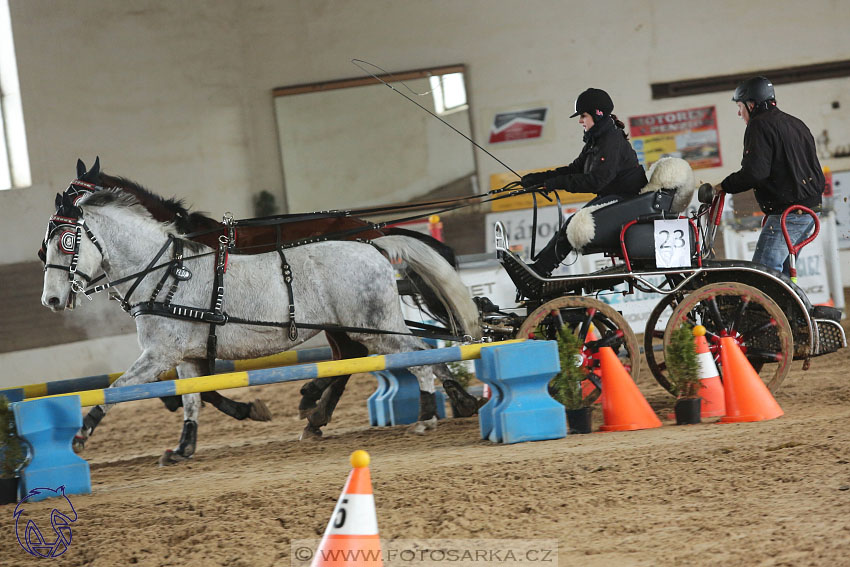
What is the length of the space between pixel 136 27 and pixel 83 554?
30.9 ft

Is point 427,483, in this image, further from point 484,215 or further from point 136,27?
point 136,27

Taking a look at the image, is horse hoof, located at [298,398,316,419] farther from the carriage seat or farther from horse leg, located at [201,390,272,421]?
the carriage seat

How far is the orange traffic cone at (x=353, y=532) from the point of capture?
2.95 m

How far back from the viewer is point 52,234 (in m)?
5.74

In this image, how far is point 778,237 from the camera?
6160 mm

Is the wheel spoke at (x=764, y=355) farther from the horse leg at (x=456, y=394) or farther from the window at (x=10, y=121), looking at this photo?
the window at (x=10, y=121)

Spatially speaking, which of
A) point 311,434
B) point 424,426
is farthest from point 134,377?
point 424,426

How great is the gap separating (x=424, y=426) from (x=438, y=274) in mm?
1074

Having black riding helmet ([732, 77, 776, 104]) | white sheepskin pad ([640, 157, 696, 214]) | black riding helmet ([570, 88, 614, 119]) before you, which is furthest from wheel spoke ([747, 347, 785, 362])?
black riding helmet ([570, 88, 614, 119])

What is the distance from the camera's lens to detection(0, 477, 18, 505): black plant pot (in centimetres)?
470

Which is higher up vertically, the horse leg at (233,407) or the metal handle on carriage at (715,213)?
the metal handle on carriage at (715,213)

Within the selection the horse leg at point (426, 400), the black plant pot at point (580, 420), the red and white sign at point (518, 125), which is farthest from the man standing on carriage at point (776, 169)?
the red and white sign at point (518, 125)

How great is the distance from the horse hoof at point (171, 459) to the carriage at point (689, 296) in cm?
238

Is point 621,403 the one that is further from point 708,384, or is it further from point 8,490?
point 8,490
